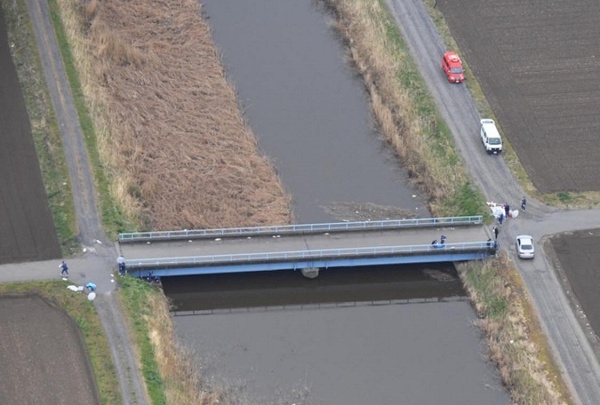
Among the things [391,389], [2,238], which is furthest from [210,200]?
[391,389]

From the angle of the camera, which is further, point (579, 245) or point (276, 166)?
point (276, 166)

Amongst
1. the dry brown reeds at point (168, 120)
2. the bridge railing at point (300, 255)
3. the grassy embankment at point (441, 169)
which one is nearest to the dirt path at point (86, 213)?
the dry brown reeds at point (168, 120)

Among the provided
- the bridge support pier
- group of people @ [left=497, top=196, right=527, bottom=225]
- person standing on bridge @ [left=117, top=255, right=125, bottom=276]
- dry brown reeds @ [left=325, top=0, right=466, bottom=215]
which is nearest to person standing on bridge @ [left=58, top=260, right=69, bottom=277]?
person standing on bridge @ [left=117, top=255, right=125, bottom=276]

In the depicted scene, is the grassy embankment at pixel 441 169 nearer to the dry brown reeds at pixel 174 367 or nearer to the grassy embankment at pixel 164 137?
the grassy embankment at pixel 164 137

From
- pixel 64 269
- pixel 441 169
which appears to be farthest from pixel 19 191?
pixel 441 169

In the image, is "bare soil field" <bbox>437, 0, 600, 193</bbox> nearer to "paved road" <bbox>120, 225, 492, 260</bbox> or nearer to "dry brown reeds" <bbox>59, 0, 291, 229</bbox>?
"paved road" <bbox>120, 225, 492, 260</bbox>

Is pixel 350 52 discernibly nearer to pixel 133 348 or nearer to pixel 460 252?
pixel 460 252
